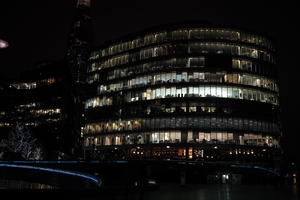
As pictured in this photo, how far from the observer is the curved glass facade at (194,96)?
96.2m

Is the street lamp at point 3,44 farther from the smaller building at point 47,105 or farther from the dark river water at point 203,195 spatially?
the smaller building at point 47,105

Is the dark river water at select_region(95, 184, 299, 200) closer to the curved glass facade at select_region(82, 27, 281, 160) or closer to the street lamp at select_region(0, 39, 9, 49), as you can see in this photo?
the street lamp at select_region(0, 39, 9, 49)

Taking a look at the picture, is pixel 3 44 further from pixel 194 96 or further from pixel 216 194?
pixel 194 96

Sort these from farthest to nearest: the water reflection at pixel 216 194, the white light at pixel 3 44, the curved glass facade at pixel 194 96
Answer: the curved glass facade at pixel 194 96 < the water reflection at pixel 216 194 < the white light at pixel 3 44

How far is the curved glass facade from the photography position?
96188 mm

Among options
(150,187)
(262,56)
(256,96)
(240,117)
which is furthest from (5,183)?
(262,56)

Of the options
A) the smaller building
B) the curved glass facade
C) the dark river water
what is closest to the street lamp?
the dark river water

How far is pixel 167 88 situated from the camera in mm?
101438

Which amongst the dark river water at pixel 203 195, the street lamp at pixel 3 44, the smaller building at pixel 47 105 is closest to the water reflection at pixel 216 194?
the dark river water at pixel 203 195

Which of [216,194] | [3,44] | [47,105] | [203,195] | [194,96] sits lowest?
[216,194]

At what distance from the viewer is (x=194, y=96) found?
98000 millimetres

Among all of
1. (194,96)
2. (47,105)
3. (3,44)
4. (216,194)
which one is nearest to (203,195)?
(216,194)

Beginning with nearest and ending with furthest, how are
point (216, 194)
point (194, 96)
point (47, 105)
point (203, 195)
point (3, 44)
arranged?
point (3, 44), point (203, 195), point (216, 194), point (194, 96), point (47, 105)

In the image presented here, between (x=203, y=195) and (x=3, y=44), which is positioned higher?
(x=3, y=44)
